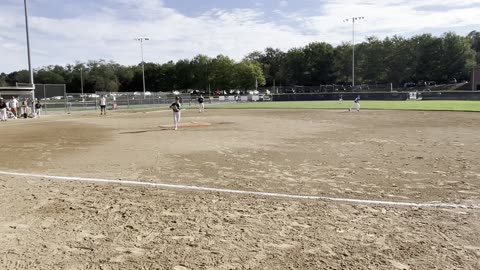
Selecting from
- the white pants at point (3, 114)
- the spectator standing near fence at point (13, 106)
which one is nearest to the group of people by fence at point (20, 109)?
the spectator standing near fence at point (13, 106)

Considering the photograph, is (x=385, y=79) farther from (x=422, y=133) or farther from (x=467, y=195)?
(x=467, y=195)

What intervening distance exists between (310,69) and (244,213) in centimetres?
12206

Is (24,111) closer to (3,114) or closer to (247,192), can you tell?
(3,114)

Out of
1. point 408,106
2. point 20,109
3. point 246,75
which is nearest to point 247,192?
point 20,109

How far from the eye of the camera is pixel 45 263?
4.54 m

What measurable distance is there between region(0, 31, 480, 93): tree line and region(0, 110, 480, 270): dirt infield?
104m

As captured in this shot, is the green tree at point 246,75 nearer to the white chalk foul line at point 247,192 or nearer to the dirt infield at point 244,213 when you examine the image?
the dirt infield at point 244,213

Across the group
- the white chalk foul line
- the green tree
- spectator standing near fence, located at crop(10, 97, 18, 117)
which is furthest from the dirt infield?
the green tree

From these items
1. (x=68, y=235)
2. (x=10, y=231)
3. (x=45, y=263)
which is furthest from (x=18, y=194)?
(x=45, y=263)

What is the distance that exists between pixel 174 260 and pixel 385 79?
387 feet

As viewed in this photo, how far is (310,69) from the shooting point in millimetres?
124750

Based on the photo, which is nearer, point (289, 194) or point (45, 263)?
point (45, 263)

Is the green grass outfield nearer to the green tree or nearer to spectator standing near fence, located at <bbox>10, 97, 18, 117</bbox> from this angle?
spectator standing near fence, located at <bbox>10, 97, 18, 117</bbox>

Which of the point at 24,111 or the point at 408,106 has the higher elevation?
the point at 24,111
